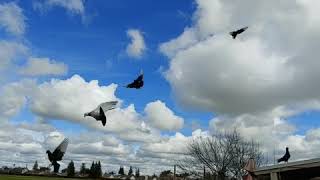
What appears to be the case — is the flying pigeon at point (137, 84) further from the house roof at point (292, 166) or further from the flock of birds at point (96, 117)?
the house roof at point (292, 166)

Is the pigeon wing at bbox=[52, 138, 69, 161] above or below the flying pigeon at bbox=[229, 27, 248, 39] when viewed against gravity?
below

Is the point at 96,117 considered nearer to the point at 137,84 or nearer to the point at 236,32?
the point at 137,84

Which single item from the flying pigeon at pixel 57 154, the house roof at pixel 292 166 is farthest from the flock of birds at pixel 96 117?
the house roof at pixel 292 166

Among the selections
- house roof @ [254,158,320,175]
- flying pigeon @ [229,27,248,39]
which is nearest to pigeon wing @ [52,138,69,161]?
flying pigeon @ [229,27,248,39]

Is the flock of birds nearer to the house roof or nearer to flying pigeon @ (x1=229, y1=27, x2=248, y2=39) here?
flying pigeon @ (x1=229, y1=27, x2=248, y2=39)

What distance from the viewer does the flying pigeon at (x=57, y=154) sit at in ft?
44.0

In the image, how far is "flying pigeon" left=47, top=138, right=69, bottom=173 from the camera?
13404 mm

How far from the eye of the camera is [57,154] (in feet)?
45.0

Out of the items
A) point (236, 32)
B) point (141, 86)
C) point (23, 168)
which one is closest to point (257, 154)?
point (236, 32)

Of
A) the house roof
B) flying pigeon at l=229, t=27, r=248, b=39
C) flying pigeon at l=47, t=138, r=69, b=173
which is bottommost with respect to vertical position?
flying pigeon at l=47, t=138, r=69, b=173

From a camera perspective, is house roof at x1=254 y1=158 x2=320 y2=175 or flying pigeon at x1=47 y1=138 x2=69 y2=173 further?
house roof at x1=254 y1=158 x2=320 y2=175

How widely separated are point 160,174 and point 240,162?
54401 mm

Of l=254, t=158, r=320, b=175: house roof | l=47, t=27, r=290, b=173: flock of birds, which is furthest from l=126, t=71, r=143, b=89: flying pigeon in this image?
l=254, t=158, r=320, b=175: house roof

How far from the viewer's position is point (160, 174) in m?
107
